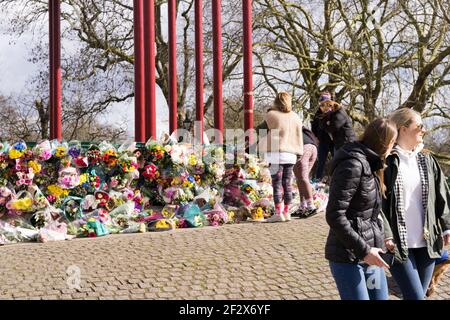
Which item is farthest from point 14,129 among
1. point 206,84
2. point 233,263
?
point 233,263

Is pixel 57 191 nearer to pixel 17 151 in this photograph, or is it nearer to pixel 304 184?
pixel 17 151

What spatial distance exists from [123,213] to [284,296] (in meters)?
3.39

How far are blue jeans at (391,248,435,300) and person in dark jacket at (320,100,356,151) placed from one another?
14.8 ft

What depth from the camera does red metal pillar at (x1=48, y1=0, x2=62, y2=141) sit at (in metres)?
9.89

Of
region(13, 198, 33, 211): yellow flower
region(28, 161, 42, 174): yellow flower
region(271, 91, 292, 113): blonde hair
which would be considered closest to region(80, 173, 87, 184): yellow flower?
region(28, 161, 42, 174): yellow flower

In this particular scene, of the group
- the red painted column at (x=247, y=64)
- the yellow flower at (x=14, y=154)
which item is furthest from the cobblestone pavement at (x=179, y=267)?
the red painted column at (x=247, y=64)

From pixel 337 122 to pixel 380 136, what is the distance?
4.85 metres

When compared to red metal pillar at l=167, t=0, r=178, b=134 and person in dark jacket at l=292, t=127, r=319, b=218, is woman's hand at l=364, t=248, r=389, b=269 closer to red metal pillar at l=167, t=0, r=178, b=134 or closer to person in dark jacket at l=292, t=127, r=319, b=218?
person in dark jacket at l=292, t=127, r=319, b=218

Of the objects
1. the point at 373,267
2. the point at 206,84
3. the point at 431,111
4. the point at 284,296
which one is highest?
the point at 206,84

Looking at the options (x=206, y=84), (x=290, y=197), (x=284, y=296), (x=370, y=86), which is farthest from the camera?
(x=206, y=84)

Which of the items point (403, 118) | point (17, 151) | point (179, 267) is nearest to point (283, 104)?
point (179, 267)

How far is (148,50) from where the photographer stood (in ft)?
27.5

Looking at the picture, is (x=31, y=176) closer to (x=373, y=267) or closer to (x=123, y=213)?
(x=123, y=213)
